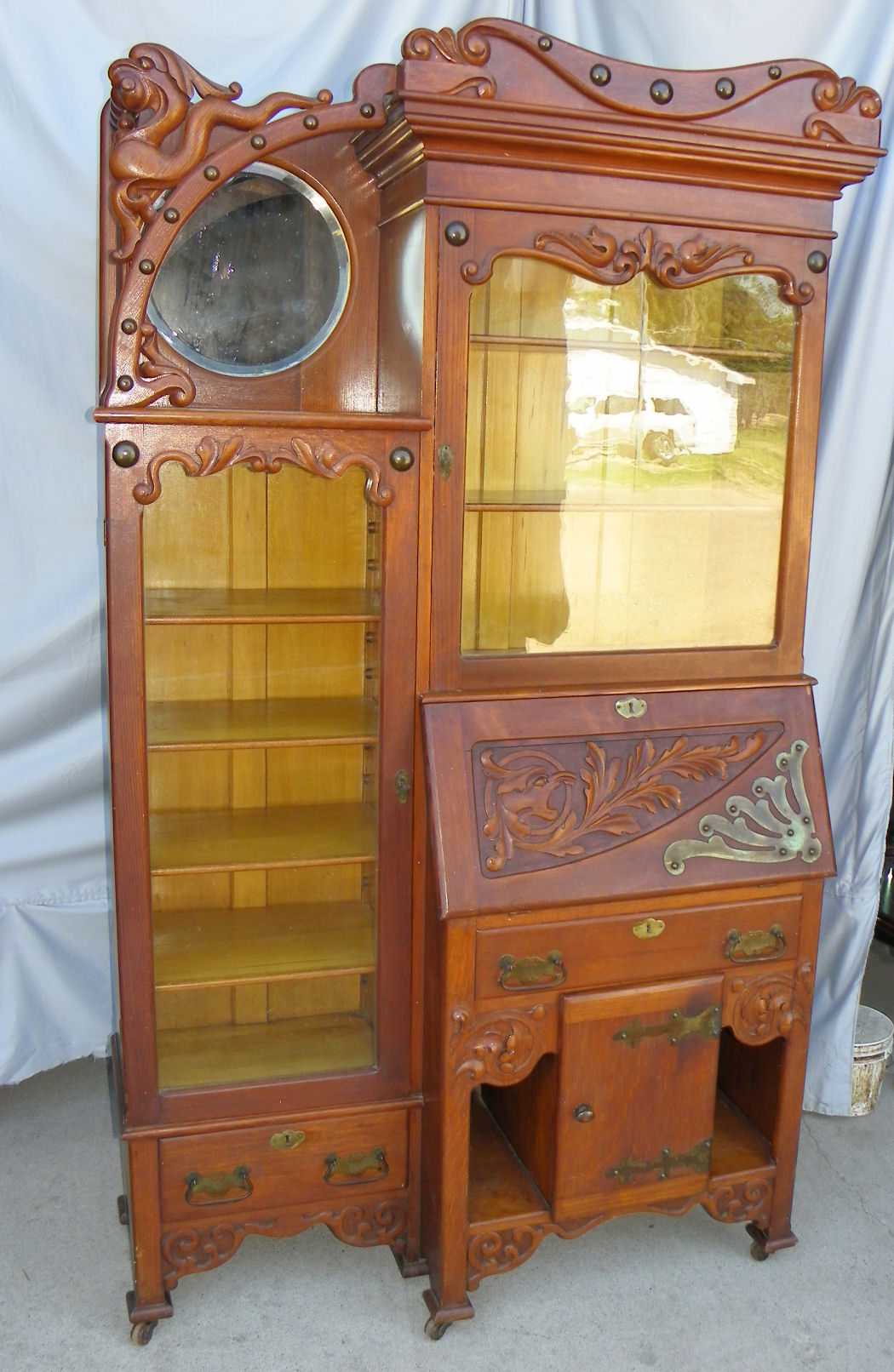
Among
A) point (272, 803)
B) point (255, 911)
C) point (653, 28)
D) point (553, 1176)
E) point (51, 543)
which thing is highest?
point (653, 28)

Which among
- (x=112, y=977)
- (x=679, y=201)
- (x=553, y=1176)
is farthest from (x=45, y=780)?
(x=679, y=201)

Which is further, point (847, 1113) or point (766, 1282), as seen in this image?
point (847, 1113)

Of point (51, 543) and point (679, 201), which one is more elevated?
point (679, 201)

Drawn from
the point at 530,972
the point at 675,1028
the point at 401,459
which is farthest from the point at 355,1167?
the point at 401,459

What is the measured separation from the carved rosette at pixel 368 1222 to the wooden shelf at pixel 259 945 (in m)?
0.41

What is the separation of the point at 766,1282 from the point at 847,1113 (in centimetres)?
60

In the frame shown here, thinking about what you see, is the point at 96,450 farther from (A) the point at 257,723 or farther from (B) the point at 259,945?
(B) the point at 259,945

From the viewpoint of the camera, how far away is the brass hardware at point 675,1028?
1993 mm

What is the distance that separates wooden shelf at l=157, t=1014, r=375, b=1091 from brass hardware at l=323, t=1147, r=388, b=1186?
0.48 ft

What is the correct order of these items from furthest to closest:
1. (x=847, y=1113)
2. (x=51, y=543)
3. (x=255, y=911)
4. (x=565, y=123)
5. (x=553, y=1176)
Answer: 1. (x=847, y=1113)
2. (x=51, y=543)
3. (x=255, y=911)
4. (x=553, y=1176)
5. (x=565, y=123)

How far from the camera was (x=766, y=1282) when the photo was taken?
2.12m

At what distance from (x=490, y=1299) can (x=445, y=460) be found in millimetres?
1414

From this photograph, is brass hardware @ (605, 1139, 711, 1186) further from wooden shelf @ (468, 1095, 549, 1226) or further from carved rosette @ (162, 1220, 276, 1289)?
carved rosette @ (162, 1220, 276, 1289)

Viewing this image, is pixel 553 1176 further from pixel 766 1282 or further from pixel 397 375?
pixel 397 375
